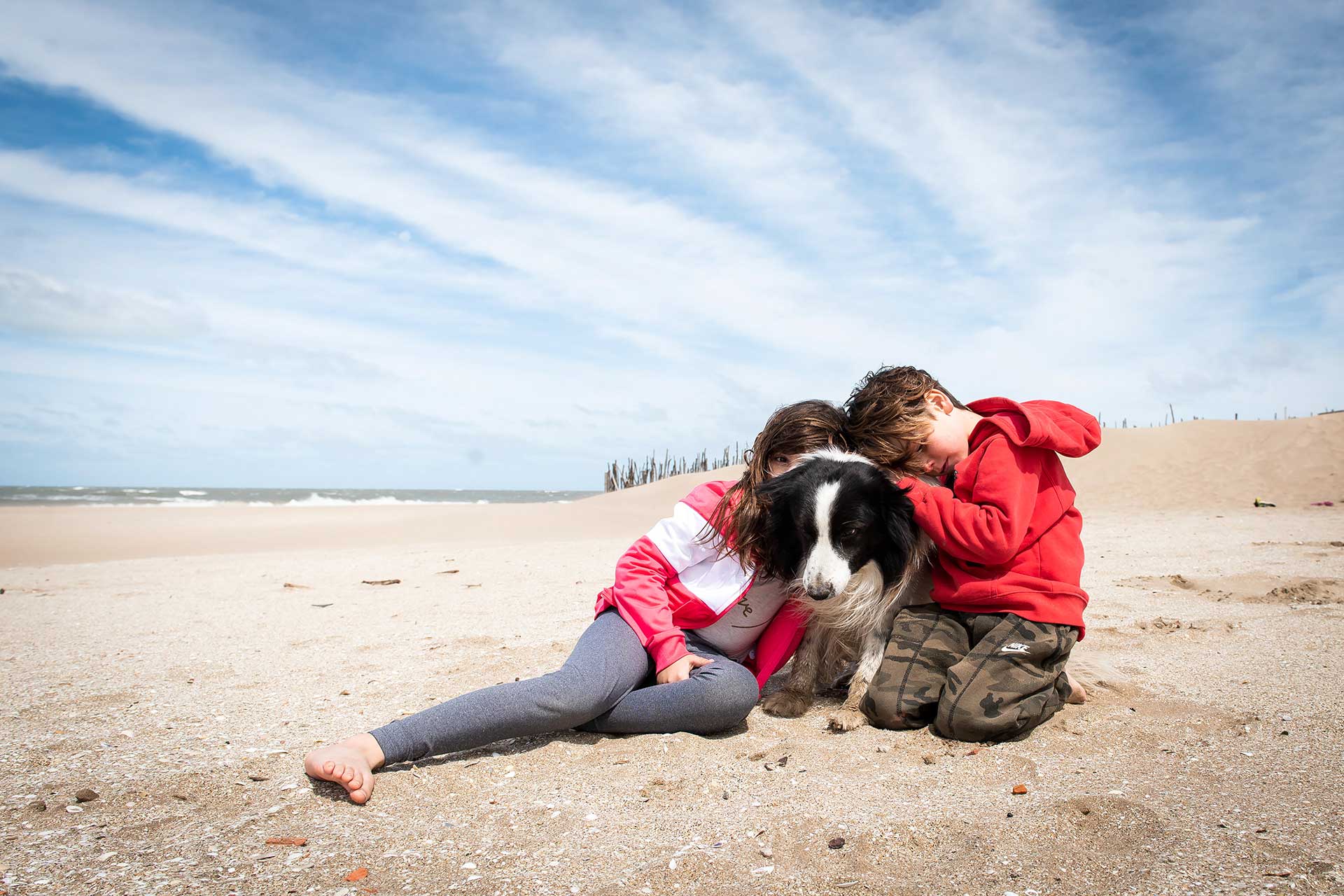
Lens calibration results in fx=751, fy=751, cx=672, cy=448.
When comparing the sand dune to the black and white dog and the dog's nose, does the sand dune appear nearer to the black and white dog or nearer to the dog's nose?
the black and white dog

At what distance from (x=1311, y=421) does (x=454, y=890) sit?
2531cm

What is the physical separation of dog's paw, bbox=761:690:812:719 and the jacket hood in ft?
4.17

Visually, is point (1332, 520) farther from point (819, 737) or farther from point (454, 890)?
point (454, 890)

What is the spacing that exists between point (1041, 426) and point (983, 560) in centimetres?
54

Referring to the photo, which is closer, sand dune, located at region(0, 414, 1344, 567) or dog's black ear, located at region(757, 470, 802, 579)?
dog's black ear, located at region(757, 470, 802, 579)

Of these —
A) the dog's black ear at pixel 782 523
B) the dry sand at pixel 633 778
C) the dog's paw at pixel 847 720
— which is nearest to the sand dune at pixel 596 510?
the dry sand at pixel 633 778

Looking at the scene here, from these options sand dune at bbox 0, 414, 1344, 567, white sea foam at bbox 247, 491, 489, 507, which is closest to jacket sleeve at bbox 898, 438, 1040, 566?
sand dune at bbox 0, 414, 1344, 567

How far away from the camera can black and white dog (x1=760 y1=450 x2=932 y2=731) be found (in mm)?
2785

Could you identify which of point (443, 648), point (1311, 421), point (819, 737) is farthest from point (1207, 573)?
point (1311, 421)

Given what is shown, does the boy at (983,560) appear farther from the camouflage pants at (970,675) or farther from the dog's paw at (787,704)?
the dog's paw at (787,704)

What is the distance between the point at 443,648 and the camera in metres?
4.28

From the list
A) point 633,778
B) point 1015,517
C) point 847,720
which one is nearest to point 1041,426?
point 1015,517

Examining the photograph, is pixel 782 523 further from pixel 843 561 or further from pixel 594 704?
pixel 594 704

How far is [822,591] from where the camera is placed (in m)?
2.67
